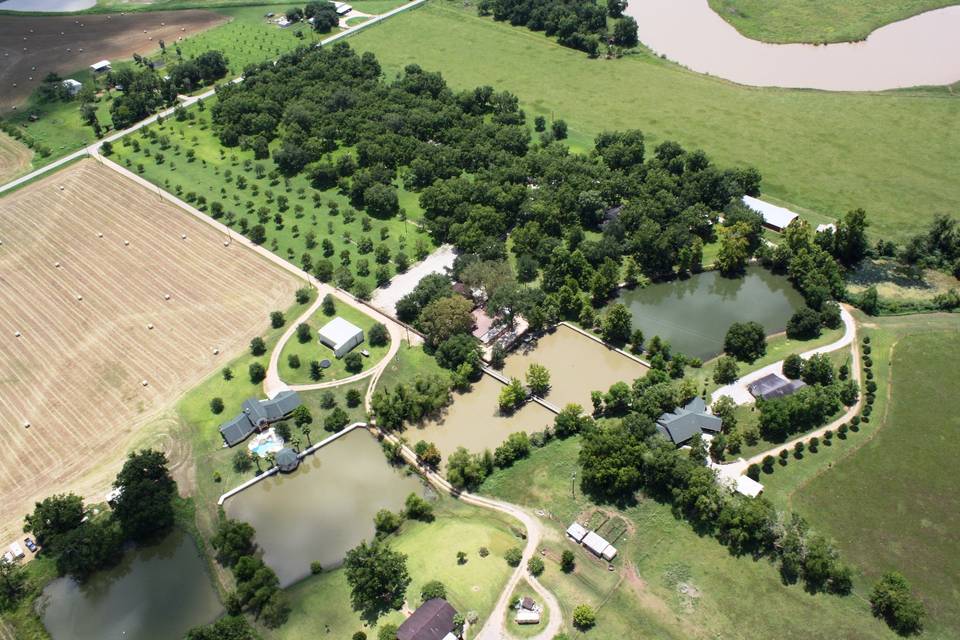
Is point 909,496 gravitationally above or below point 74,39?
below

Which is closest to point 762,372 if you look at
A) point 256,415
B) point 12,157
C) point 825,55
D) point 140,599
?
point 256,415

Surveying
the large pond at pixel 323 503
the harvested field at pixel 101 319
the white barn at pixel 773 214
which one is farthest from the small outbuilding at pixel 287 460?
the white barn at pixel 773 214

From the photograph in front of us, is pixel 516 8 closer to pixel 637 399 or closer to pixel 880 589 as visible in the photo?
pixel 637 399

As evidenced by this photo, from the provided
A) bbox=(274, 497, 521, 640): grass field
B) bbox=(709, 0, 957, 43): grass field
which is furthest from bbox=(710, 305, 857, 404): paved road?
bbox=(709, 0, 957, 43): grass field

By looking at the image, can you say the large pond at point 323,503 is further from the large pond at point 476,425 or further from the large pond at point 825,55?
the large pond at point 825,55

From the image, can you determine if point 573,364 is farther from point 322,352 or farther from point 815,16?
point 815,16

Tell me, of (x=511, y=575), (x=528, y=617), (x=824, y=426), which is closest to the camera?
(x=528, y=617)
